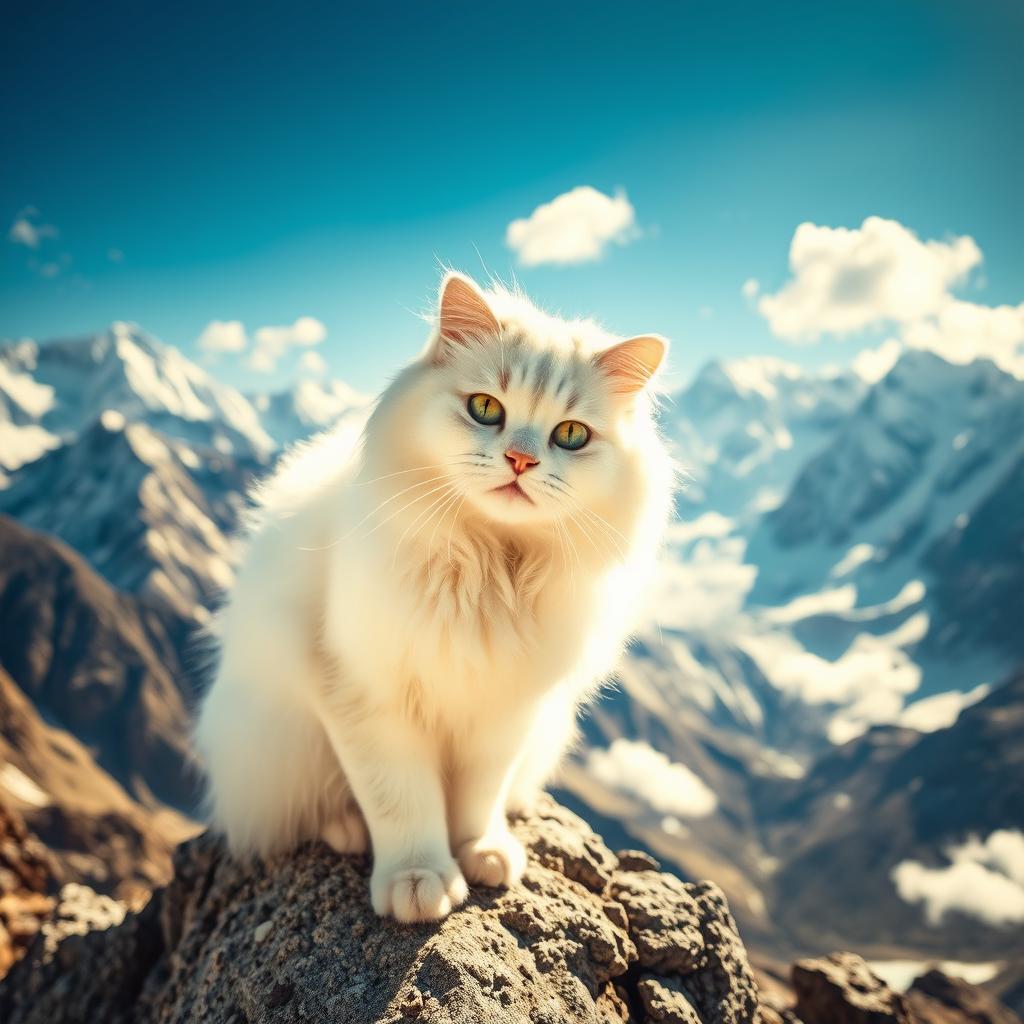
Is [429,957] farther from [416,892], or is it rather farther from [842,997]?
[842,997]

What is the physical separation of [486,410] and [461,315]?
42 centimetres

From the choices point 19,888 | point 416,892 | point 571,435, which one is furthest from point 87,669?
point 571,435

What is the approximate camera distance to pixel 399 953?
260 centimetres

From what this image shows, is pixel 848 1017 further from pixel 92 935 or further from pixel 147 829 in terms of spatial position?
pixel 147 829

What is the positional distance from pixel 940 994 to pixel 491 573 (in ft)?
98.5

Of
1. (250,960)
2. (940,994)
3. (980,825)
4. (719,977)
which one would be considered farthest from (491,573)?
(980,825)

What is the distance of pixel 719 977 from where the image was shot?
3.33 metres

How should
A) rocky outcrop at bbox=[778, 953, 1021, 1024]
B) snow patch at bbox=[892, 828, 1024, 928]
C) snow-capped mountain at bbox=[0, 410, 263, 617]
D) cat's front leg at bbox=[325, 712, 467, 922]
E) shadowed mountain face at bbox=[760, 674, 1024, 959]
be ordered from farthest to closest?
snow-capped mountain at bbox=[0, 410, 263, 617] → snow patch at bbox=[892, 828, 1024, 928] → shadowed mountain face at bbox=[760, 674, 1024, 959] → rocky outcrop at bbox=[778, 953, 1021, 1024] → cat's front leg at bbox=[325, 712, 467, 922]

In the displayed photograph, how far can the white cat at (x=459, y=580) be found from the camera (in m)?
2.65

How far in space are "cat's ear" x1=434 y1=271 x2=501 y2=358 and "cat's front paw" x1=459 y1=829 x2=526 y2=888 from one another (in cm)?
194

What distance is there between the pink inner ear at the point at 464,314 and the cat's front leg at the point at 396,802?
1.46 metres

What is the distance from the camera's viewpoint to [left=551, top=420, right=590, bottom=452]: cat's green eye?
2.70 m

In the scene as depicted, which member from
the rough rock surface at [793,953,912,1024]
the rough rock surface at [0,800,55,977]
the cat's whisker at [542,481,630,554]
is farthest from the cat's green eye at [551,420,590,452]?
the rough rock surface at [0,800,55,977]

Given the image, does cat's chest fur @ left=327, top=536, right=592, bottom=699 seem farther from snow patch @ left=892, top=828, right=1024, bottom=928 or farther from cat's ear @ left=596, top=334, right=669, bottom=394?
snow patch @ left=892, top=828, right=1024, bottom=928
